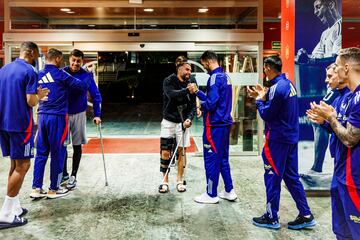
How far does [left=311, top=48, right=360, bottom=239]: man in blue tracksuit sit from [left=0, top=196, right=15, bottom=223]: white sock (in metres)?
2.91

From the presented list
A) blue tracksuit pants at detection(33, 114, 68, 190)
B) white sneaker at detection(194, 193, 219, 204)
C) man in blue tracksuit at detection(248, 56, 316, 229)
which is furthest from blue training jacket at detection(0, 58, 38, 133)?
man in blue tracksuit at detection(248, 56, 316, 229)

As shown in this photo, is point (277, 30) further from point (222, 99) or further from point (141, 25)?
point (222, 99)

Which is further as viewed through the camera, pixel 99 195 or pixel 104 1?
pixel 104 1

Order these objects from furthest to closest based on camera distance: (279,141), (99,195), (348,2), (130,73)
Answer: (130,73)
(348,2)
(99,195)
(279,141)

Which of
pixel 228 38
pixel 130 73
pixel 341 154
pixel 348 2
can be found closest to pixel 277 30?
pixel 348 2

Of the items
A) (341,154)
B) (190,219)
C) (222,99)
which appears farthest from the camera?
(222,99)

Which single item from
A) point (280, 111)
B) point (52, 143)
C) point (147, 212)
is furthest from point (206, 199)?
point (52, 143)

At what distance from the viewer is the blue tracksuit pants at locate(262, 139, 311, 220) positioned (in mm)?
3680

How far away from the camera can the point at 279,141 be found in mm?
3676

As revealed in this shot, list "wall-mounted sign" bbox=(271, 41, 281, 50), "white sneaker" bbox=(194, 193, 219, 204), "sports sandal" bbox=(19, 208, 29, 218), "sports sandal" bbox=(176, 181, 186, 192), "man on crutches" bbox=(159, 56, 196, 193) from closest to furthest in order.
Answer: "sports sandal" bbox=(19, 208, 29, 218)
"white sneaker" bbox=(194, 193, 219, 204)
"man on crutches" bbox=(159, 56, 196, 193)
"sports sandal" bbox=(176, 181, 186, 192)
"wall-mounted sign" bbox=(271, 41, 281, 50)

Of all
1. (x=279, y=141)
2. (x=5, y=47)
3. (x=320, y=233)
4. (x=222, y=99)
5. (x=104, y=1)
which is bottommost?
(x=320, y=233)

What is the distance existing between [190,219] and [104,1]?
15.1 feet

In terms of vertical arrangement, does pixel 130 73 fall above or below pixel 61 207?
above

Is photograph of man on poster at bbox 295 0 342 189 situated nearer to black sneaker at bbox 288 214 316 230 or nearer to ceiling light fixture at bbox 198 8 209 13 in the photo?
black sneaker at bbox 288 214 316 230
